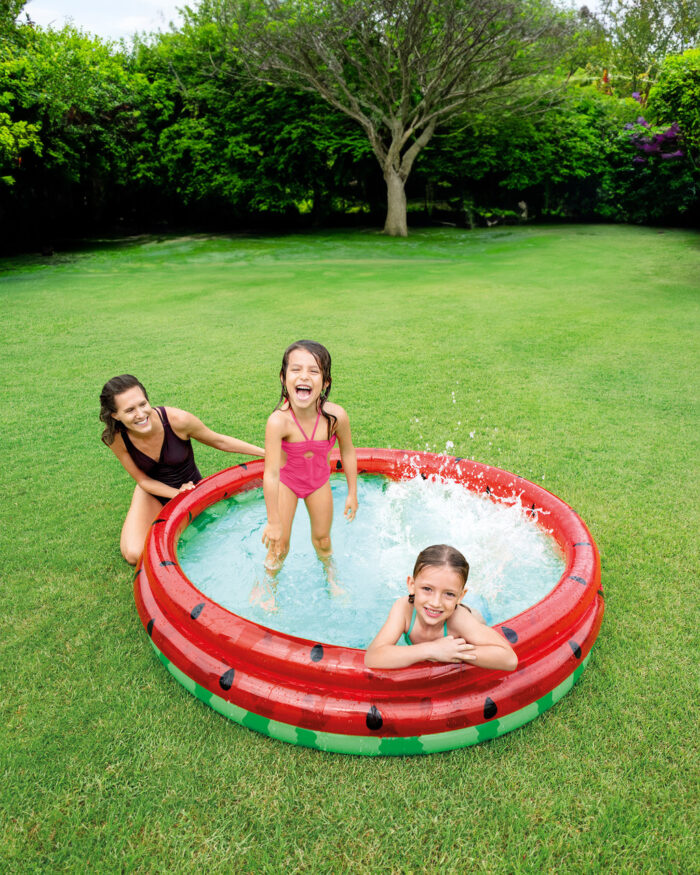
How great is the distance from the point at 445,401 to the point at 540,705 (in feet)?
13.3

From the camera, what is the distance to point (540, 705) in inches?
100

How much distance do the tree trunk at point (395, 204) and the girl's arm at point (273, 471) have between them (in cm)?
1915

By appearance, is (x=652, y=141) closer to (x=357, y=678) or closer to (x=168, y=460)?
(x=168, y=460)

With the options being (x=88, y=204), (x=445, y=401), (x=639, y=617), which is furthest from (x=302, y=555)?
(x=88, y=204)

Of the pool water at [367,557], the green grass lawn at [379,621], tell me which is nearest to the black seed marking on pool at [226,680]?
the green grass lawn at [379,621]

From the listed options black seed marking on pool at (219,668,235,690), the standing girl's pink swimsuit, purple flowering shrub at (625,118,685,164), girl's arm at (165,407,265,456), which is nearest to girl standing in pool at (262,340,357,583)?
the standing girl's pink swimsuit

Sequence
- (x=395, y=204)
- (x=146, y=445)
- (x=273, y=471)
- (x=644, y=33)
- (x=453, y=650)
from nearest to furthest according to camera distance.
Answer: (x=453, y=650) → (x=273, y=471) → (x=146, y=445) → (x=395, y=204) → (x=644, y=33)

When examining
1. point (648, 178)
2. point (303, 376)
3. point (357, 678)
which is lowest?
point (357, 678)

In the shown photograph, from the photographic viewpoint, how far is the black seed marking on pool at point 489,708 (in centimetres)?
240

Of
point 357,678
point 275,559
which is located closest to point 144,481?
point 275,559

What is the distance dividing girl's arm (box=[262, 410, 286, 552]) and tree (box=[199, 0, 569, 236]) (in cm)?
1748

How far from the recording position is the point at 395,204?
20.8m

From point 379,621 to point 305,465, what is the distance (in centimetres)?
107

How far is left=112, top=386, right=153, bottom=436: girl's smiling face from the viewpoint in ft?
11.2
